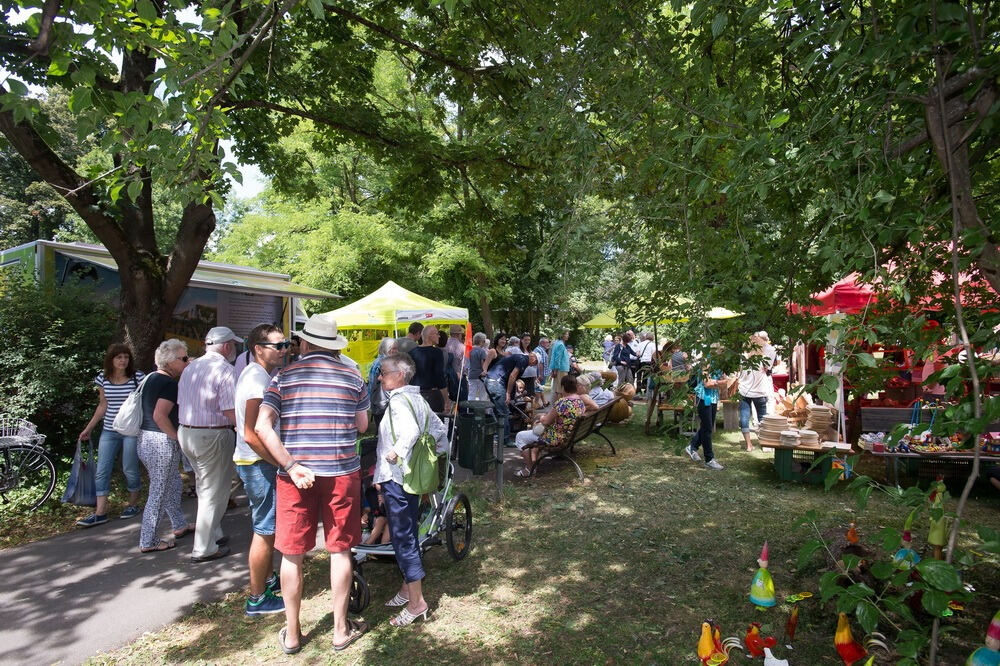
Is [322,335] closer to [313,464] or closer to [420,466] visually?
[313,464]

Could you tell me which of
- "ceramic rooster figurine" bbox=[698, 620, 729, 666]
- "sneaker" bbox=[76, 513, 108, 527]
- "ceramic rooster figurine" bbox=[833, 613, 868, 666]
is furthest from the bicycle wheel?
"ceramic rooster figurine" bbox=[833, 613, 868, 666]

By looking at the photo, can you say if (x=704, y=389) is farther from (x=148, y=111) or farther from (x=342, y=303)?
(x=342, y=303)

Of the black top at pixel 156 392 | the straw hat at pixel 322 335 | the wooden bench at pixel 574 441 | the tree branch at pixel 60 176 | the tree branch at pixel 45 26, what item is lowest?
the wooden bench at pixel 574 441

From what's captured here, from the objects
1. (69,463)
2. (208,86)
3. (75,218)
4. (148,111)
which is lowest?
(69,463)

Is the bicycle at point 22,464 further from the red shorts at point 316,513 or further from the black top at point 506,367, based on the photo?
the black top at point 506,367

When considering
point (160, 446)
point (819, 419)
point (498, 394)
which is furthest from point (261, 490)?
point (819, 419)

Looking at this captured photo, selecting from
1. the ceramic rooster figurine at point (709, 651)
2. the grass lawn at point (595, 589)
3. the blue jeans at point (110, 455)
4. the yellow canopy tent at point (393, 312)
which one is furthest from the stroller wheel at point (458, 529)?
the yellow canopy tent at point (393, 312)

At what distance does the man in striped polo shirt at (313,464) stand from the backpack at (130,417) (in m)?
2.83

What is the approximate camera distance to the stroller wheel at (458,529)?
439 cm

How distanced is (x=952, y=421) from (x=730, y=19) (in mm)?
3018

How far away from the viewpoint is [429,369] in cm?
694

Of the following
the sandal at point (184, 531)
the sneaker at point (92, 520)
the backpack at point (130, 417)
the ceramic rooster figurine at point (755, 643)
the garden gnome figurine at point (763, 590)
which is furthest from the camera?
the sneaker at point (92, 520)

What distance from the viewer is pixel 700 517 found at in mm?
5723

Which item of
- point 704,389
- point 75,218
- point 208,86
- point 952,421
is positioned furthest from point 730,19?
point 75,218
